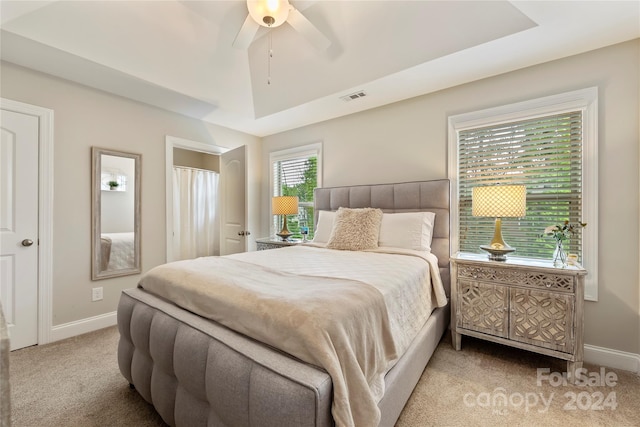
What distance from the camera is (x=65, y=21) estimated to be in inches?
81.7

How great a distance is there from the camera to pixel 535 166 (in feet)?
7.86

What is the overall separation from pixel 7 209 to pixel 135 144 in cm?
122

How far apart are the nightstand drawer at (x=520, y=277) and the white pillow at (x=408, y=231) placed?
0.42 metres

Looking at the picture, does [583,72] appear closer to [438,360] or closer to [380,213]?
[380,213]

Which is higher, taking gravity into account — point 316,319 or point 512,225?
point 512,225

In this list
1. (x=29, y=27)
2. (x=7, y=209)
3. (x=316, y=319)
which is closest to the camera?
(x=316, y=319)

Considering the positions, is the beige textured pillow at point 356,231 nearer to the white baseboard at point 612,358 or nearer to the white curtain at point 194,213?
the white baseboard at point 612,358

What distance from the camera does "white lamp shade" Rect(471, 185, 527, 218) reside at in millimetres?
2137

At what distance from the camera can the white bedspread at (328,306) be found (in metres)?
0.99

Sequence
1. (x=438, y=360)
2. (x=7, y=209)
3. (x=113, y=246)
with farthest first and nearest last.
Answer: (x=113, y=246), (x=7, y=209), (x=438, y=360)

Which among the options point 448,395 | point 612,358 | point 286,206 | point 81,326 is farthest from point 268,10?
point 612,358

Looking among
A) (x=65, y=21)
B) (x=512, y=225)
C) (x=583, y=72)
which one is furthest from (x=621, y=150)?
(x=65, y=21)

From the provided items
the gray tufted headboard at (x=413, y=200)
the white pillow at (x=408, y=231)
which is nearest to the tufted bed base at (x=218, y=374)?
the white pillow at (x=408, y=231)

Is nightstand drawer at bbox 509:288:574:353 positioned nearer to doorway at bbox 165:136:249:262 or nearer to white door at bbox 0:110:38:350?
doorway at bbox 165:136:249:262
